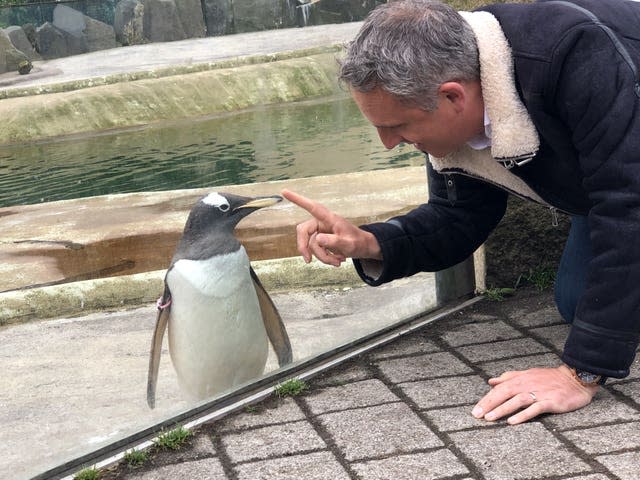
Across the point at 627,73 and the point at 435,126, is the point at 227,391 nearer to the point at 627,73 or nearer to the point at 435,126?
the point at 435,126

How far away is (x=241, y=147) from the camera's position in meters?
2.56

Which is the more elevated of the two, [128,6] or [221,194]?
[128,6]

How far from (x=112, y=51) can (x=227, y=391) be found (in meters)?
0.85

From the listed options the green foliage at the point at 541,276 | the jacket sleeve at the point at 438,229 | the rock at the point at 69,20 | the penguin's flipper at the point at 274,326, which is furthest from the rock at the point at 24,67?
the green foliage at the point at 541,276

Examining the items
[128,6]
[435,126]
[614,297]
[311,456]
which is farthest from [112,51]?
[614,297]

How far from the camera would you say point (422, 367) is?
2.48 metres

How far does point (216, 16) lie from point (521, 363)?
1.14 metres

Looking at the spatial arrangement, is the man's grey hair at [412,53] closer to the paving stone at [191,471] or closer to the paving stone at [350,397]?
the paving stone at [350,397]

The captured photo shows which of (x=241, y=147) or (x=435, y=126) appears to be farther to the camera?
(x=241, y=147)

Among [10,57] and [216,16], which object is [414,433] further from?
[10,57]

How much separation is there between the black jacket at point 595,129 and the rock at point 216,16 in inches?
27.0

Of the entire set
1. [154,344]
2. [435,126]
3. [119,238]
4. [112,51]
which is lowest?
[154,344]

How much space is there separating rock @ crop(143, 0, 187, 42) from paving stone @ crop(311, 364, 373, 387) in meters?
0.90

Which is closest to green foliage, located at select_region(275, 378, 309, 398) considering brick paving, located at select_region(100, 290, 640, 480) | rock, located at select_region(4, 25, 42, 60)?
brick paving, located at select_region(100, 290, 640, 480)
